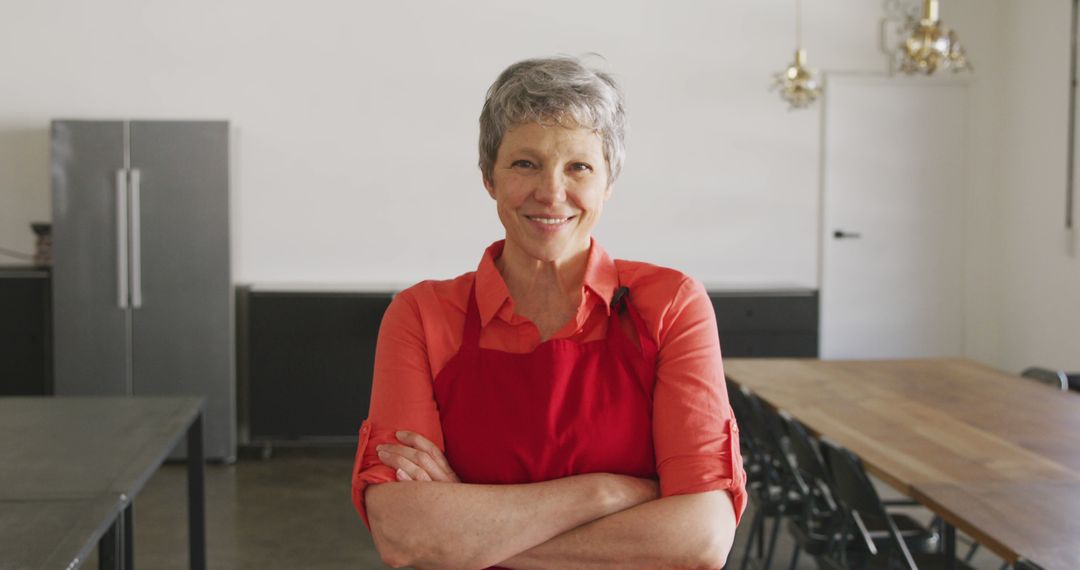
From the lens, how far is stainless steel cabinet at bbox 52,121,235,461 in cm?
628

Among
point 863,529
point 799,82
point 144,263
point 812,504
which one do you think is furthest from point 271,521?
point 799,82

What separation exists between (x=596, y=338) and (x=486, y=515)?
345 millimetres

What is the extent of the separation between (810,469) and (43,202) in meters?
5.64

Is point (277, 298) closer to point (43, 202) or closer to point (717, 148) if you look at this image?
point (43, 202)

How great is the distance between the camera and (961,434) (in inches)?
135

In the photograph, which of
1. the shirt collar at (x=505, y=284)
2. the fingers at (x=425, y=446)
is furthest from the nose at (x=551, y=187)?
the fingers at (x=425, y=446)

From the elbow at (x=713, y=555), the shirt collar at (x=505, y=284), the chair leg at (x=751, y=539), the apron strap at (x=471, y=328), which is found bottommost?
the chair leg at (x=751, y=539)

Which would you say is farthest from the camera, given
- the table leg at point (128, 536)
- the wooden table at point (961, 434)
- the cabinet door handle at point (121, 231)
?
the cabinet door handle at point (121, 231)

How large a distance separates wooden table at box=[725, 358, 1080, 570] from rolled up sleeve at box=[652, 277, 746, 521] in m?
0.98

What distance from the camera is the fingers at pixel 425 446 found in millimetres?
1625

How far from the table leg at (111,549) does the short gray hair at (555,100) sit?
179 centimetres

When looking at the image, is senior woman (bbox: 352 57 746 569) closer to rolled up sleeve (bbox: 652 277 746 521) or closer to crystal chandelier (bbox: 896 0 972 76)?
rolled up sleeve (bbox: 652 277 746 521)

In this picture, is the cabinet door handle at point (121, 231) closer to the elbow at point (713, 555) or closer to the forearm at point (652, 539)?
the forearm at point (652, 539)

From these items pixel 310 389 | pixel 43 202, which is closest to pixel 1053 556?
pixel 310 389
